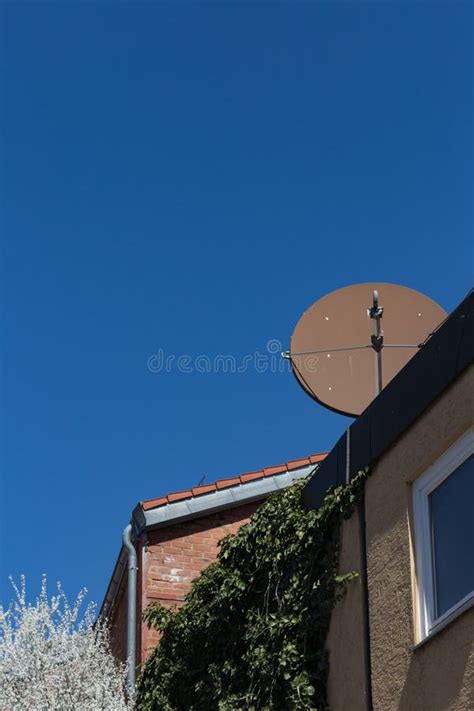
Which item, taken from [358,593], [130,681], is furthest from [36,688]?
[358,593]

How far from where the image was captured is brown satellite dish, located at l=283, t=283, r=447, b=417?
11539 mm

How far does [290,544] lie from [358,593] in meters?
1.29

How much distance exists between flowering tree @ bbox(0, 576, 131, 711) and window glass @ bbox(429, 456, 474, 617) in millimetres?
5564

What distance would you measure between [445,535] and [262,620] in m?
2.62

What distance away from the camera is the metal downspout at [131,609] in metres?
12.5

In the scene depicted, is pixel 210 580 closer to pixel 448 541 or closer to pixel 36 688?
pixel 36 688

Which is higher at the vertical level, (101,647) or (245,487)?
(245,487)

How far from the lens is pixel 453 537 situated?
743 centimetres

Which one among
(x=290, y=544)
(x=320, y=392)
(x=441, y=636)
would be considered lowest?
(x=441, y=636)

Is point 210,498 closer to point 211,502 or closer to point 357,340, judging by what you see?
point 211,502

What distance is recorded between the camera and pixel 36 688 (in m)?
12.5

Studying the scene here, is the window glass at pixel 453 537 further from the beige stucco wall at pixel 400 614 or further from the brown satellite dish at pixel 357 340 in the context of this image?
the brown satellite dish at pixel 357 340

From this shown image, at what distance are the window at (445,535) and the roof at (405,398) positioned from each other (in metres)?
0.45

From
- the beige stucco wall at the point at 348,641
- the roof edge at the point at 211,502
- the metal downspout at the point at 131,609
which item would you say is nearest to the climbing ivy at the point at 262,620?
the beige stucco wall at the point at 348,641
